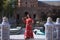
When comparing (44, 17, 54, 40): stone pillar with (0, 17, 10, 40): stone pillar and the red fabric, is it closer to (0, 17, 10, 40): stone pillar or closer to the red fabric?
the red fabric

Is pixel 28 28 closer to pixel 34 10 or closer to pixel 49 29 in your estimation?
pixel 49 29

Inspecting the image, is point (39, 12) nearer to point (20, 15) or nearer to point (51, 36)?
point (20, 15)

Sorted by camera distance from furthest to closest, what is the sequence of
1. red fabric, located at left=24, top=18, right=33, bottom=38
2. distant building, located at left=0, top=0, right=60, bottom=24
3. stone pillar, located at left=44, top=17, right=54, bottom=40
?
1. distant building, located at left=0, top=0, right=60, bottom=24
2. red fabric, located at left=24, top=18, right=33, bottom=38
3. stone pillar, located at left=44, top=17, right=54, bottom=40

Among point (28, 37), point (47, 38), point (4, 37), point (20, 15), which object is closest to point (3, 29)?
point (4, 37)

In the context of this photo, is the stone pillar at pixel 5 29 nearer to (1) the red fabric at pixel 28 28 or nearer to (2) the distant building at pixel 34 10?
(1) the red fabric at pixel 28 28

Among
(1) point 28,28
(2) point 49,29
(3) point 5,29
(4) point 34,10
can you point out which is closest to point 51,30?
(2) point 49,29

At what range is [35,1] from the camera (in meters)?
51.8

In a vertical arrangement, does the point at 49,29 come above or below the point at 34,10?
above

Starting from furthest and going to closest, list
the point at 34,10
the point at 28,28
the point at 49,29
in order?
1. the point at 34,10
2. the point at 28,28
3. the point at 49,29

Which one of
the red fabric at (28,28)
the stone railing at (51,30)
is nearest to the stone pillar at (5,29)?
the red fabric at (28,28)

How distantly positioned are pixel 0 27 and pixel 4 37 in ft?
2.14

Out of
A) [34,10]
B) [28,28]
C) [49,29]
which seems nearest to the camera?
[49,29]

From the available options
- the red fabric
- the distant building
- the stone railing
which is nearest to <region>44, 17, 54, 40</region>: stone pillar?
the stone railing

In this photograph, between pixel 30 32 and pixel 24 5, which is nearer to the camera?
pixel 30 32
